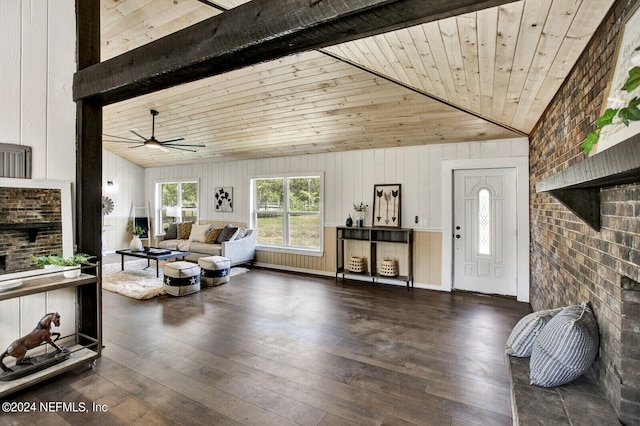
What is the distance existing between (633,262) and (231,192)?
6974 mm

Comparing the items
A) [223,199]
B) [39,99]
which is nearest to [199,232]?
[223,199]

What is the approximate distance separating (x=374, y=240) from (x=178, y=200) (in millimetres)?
5727

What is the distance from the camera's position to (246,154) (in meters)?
6.71

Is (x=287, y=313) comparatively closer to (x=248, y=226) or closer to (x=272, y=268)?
(x=272, y=268)

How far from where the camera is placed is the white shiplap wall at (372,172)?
4.90 m

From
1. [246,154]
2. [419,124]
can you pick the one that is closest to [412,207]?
[419,124]

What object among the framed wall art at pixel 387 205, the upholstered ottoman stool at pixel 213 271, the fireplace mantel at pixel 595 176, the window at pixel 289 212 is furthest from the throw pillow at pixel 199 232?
the fireplace mantel at pixel 595 176

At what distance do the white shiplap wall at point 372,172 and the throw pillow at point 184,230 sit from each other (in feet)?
2.76

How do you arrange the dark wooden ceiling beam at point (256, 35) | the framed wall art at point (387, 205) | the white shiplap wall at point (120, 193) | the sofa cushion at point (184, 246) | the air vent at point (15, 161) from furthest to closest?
the white shiplap wall at point (120, 193) → the sofa cushion at point (184, 246) → the framed wall art at point (387, 205) → the air vent at point (15, 161) → the dark wooden ceiling beam at point (256, 35)

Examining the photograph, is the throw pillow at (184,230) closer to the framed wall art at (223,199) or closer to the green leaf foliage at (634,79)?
the framed wall art at (223,199)

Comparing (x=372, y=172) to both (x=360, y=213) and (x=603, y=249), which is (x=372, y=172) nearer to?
(x=360, y=213)

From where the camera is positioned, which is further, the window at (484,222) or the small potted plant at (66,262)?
the window at (484,222)

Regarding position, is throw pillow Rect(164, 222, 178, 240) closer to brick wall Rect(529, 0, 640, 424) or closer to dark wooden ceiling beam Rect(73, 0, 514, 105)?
dark wooden ceiling beam Rect(73, 0, 514, 105)

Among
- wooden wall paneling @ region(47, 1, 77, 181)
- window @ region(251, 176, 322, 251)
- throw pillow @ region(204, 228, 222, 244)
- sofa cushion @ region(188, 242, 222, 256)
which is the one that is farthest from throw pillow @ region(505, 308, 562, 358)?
throw pillow @ region(204, 228, 222, 244)
